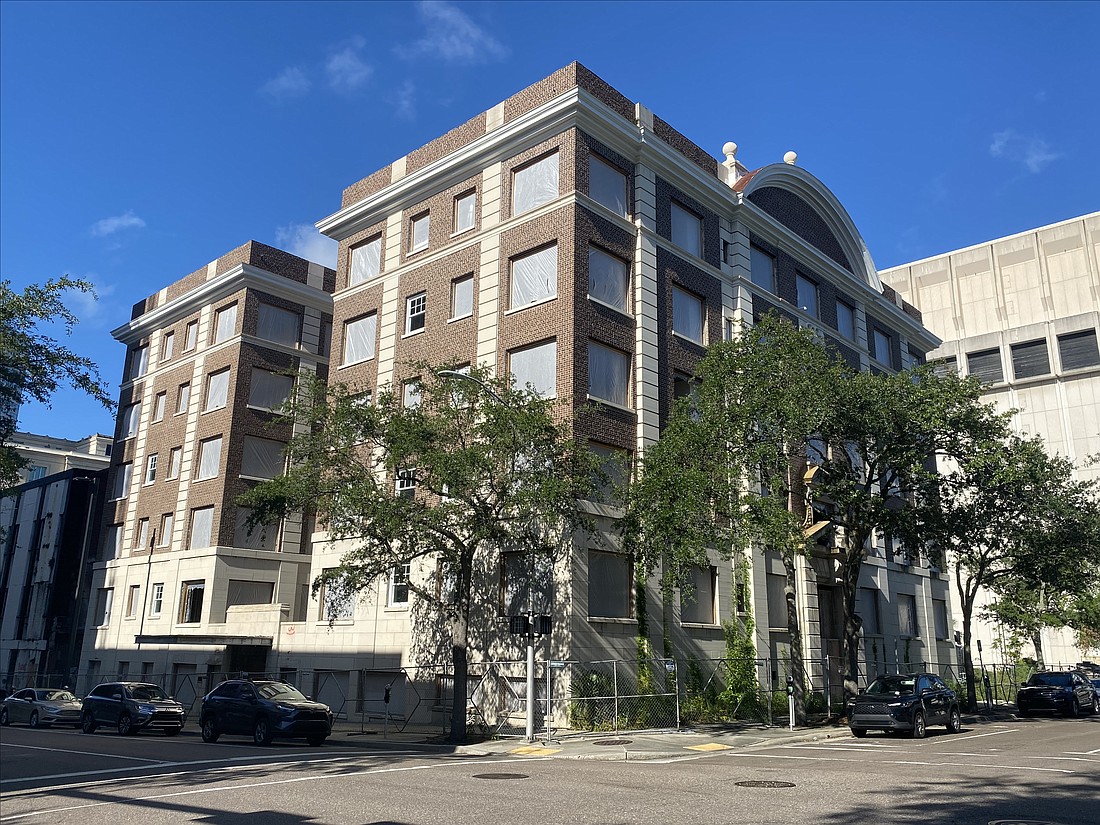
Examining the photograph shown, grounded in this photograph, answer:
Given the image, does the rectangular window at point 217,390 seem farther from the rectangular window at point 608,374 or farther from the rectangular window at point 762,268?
the rectangular window at point 762,268

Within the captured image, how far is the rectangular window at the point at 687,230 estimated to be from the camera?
34469mm

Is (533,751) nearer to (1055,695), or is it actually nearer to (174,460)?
(1055,695)

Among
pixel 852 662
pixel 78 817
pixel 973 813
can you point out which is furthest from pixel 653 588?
pixel 78 817

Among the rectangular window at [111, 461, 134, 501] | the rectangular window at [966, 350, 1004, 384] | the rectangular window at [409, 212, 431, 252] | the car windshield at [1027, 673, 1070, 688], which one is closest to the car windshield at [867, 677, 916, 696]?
the car windshield at [1027, 673, 1070, 688]

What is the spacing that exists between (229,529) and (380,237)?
48.5ft

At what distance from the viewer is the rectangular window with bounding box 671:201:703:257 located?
34469 mm

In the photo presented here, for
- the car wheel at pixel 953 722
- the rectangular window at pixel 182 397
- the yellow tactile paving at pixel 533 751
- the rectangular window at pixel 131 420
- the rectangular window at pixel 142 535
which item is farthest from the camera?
the rectangular window at pixel 131 420

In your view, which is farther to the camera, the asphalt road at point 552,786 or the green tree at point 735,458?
the green tree at point 735,458

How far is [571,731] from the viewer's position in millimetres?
24922

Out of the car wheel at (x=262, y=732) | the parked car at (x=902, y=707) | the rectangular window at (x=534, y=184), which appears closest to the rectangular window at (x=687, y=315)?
the rectangular window at (x=534, y=184)

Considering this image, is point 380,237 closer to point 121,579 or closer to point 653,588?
point 653,588

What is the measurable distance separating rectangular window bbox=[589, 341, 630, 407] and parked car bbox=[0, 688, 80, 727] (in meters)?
20.6

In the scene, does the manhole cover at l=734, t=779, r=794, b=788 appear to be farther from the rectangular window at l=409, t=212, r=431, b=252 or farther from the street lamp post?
the rectangular window at l=409, t=212, r=431, b=252

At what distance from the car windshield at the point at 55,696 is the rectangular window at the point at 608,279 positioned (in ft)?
74.7
